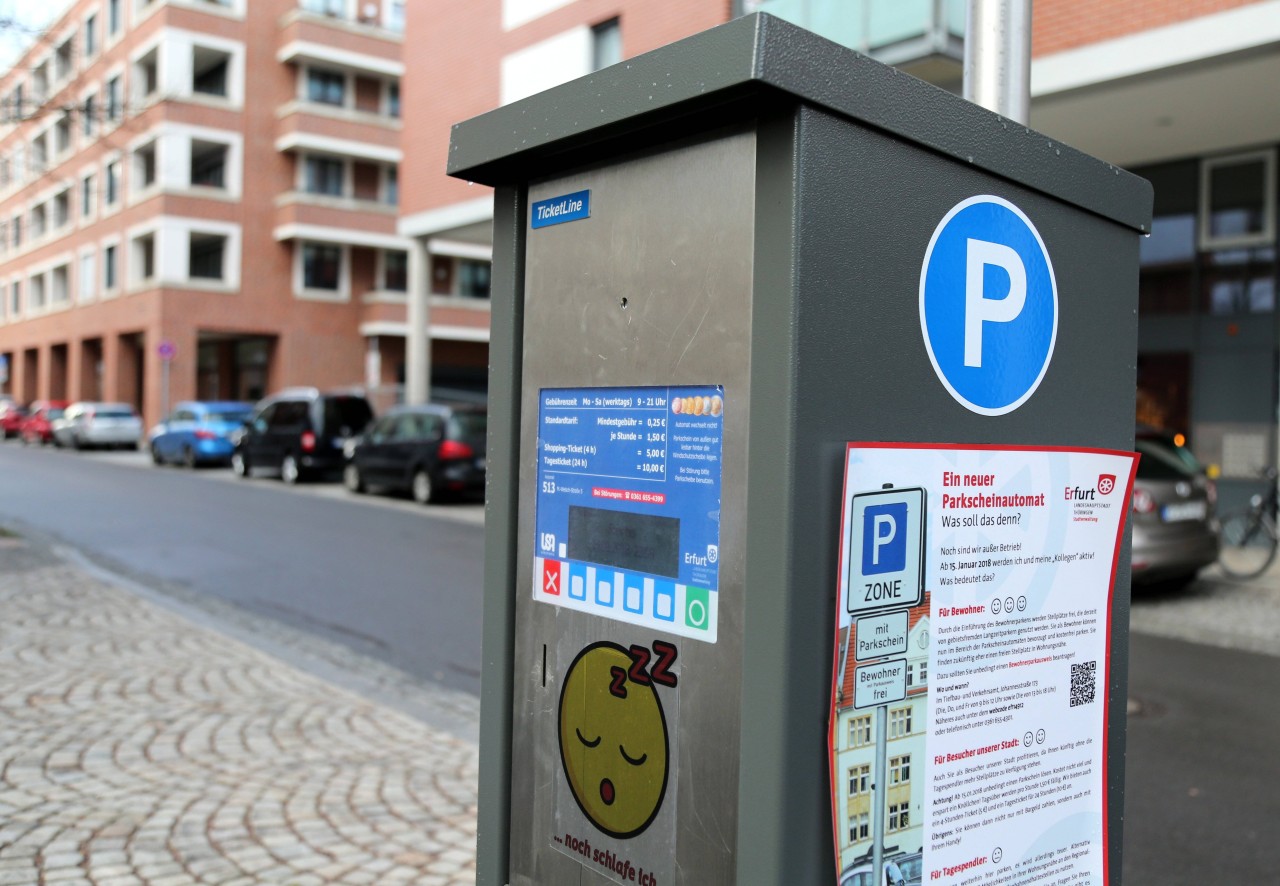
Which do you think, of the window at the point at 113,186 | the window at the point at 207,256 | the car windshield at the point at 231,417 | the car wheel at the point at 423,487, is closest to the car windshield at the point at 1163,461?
the car wheel at the point at 423,487

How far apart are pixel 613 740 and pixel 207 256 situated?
43657 mm

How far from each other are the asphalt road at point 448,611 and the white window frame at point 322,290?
71.5 ft

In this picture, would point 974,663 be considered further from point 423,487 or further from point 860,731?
point 423,487

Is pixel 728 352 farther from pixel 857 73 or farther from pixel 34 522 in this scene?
pixel 34 522

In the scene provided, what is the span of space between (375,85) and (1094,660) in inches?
1746

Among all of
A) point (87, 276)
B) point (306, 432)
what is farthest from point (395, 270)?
point (306, 432)

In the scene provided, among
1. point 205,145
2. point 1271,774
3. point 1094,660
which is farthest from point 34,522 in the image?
point 205,145

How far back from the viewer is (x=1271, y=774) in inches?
205

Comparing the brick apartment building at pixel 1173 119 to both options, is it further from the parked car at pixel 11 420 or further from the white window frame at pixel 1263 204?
the parked car at pixel 11 420

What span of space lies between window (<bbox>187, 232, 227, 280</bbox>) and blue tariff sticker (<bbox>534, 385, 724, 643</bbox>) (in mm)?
41734

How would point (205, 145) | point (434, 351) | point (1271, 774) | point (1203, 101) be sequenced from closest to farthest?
point (1271, 774), point (1203, 101), point (205, 145), point (434, 351)

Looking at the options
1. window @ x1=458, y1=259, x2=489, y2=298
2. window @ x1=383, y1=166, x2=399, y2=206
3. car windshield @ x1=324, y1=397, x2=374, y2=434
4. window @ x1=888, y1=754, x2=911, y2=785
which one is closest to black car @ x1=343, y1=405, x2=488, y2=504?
car windshield @ x1=324, y1=397, x2=374, y2=434

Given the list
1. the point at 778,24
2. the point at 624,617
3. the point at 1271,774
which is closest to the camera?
the point at 778,24

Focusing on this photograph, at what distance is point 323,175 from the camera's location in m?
41.8
